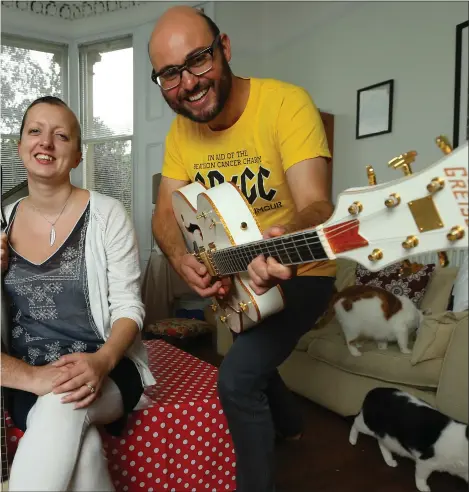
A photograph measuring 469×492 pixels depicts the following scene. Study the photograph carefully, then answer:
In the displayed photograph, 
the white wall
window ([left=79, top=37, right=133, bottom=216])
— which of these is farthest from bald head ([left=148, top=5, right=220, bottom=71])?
window ([left=79, top=37, right=133, bottom=216])

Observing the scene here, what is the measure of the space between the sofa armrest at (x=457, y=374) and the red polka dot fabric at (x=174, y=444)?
65cm

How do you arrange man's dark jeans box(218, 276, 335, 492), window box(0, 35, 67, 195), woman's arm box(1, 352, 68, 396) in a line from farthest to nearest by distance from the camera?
window box(0, 35, 67, 195)
man's dark jeans box(218, 276, 335, 492)
woman's arm box(1, 352, 68, 396)

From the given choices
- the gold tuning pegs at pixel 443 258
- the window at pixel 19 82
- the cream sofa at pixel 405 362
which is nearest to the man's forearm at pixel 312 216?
the cream sofa at pixel 405 362

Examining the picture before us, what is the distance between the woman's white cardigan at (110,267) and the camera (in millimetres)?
908

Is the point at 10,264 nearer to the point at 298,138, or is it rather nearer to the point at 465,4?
the point at 298,138

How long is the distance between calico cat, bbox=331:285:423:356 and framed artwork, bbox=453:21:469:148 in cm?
23

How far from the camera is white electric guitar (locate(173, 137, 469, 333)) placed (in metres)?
0.45

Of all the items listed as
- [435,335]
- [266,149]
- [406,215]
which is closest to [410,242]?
[406,215]

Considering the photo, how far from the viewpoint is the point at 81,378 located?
0.78 metres

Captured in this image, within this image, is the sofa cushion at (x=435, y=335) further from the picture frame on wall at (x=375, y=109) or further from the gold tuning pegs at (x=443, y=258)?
the picture frame on wall at (x=375, y=109)

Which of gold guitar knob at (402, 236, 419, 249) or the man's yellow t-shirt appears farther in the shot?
the man's yellow t-shirt

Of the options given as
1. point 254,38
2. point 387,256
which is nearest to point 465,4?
point 387,256

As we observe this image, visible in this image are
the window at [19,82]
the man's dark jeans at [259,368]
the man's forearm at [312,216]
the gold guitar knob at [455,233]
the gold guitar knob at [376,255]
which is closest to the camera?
the gold guitar knob at [455,233]

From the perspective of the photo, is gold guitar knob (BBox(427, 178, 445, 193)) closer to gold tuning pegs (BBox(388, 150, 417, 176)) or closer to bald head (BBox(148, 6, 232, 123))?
gold tuning pegs (BBox(388, 150, 417, 176))
